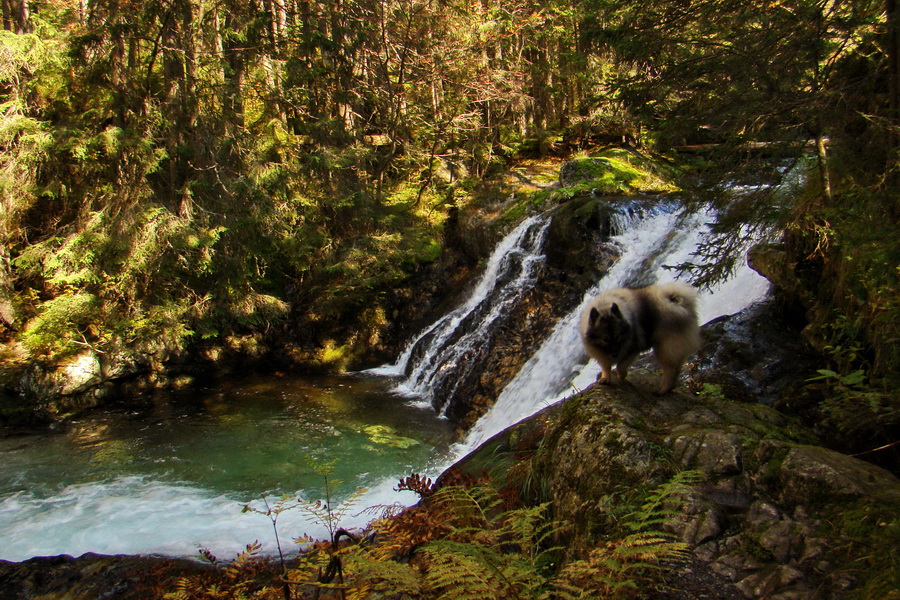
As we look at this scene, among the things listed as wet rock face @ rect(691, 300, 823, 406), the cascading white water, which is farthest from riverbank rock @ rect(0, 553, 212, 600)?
wet rock face @ rect(691, 300, 823, 406)

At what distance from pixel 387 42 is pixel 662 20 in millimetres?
10500

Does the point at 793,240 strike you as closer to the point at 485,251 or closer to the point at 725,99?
the point at 725,99

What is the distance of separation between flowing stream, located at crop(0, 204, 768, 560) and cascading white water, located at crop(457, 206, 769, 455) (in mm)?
32

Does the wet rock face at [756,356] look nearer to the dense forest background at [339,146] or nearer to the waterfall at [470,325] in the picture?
the dense forest background at [339,146]

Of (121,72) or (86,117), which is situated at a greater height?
(121,72)

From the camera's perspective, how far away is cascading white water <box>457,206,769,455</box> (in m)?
8.93

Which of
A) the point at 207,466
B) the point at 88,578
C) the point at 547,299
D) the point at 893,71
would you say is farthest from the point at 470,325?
the point at 893,71

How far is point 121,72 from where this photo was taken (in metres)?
11.3

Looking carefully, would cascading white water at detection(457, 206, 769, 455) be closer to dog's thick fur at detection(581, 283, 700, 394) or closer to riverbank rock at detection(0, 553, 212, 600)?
dog's thick fur at detection(581, 283, 700, 394)

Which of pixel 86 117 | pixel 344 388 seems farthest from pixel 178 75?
pixel 344 388

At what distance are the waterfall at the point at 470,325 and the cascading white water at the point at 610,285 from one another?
1.64 metres

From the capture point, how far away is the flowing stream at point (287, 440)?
692 cm

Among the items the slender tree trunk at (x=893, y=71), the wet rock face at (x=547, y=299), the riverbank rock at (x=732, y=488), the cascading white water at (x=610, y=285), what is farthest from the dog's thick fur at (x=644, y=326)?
the wet rock face at (x=547, y=299)

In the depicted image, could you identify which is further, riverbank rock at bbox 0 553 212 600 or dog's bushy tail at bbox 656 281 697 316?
riverbank rock at bbox 0 553 212 600
